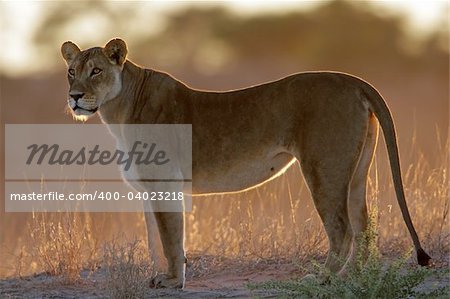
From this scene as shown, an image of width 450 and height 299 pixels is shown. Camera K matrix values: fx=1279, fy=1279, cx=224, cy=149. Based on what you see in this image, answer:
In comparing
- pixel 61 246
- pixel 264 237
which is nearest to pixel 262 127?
pixel 264 237

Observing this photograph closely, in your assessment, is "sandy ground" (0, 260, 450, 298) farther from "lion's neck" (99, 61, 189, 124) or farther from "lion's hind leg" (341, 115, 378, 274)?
"lion's neck" (99, 61, 189, 124)

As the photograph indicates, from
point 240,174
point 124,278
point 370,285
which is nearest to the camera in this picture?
point 370,285

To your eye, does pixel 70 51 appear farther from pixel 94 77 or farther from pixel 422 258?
pixel 422 258

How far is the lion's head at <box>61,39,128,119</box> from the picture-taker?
26.2 feet

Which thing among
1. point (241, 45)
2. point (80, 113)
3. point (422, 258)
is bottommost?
point (422, 258)

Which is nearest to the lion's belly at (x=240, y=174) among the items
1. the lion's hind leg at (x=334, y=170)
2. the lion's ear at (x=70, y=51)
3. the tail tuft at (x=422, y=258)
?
the lion's hind leg at (x=334, y=170)

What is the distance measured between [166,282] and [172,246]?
0.74 ft

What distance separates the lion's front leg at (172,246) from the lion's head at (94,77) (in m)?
0.82

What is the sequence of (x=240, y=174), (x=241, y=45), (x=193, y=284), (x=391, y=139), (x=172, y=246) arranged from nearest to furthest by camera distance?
1. (x=391, y=139)
2. (x=172, y=246)
3. (x=240, y=174)
4. (x=193, y=284)
5. (x=241, y=45)

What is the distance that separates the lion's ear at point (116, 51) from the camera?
8.18 m

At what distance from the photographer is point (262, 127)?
790 centimetres

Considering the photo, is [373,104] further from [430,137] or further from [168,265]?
[430,137]

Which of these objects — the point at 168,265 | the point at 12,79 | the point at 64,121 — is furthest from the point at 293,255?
the point at 12,79

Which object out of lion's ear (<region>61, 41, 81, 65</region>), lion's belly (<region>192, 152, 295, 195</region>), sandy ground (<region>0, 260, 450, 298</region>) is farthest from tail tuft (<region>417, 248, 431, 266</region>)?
lion's ear (<region>61, 41, 81, 65</region>)
